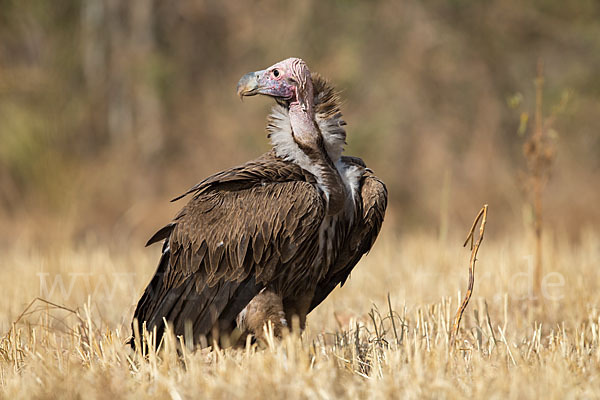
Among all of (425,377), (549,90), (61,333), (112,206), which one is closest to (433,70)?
(549,90)

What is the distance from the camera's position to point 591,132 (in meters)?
12.7

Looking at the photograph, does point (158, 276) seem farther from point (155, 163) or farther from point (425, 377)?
point (155, 163)

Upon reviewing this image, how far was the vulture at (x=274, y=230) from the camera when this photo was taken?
→ 3.74m

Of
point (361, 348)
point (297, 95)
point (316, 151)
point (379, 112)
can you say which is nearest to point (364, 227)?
point (316, 151)

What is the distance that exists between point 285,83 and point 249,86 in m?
0.22

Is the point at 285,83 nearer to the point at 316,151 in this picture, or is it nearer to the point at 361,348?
the point at 316,151

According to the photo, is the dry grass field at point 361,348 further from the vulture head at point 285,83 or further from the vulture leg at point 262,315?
the vulture head at point 285,83

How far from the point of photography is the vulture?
374 cm

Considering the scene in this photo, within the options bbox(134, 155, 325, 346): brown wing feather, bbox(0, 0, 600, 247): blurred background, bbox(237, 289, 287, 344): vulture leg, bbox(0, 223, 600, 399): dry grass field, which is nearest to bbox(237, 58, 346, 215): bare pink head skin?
bbox(134, 155, 325, 346): brown wing feather

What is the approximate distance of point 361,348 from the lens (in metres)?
3.96

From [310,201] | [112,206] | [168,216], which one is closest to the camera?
[310,201]

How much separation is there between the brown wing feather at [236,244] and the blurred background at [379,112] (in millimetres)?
5169

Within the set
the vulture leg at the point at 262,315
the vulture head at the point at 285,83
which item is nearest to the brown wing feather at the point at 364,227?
the vulture leg at the point at 262,315

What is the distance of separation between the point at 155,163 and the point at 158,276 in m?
14.8
